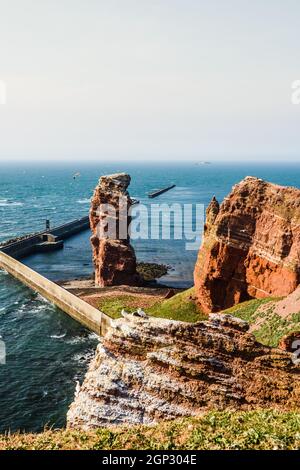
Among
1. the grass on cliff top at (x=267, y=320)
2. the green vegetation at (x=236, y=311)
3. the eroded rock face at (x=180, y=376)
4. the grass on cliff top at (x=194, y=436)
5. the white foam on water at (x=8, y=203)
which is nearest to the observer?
the grass on cliff top at (x=194, y=436)

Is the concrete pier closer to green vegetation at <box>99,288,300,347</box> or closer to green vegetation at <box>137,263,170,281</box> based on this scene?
green vegetation at <box>99,288,300,347</box>

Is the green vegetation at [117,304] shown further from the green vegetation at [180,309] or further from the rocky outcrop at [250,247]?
the rocky outcrop at [250,247]

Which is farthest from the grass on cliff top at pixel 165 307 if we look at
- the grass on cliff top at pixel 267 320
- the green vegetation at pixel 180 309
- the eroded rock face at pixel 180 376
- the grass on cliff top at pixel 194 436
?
the grass on cliff top at pixel 194 436

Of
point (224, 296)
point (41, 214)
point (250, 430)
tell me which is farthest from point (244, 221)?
point (41, 214)

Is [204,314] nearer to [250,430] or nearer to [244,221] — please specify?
[244,221]

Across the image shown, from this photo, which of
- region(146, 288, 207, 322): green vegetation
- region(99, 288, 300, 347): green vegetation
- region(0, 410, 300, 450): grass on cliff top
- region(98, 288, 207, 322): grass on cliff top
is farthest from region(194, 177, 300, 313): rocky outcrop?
region(0, 410, 300, 450): grass on cliff top

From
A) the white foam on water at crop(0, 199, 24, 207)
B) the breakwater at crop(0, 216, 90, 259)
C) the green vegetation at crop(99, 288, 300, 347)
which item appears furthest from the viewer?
the white foam on water at crop(0, 199, 24, 207)
